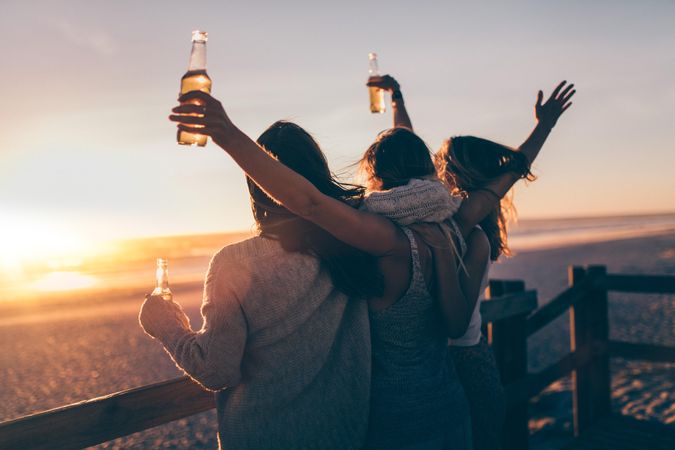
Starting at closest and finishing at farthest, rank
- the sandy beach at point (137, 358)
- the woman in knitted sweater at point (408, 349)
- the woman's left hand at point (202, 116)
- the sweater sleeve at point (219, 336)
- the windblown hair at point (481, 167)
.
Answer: the woman's left hand at point (202, 116) → the sweater sleeve at point (219, 336) → the woman in knitted sweater at point (408, 349) → the windblown hair at point (481, 167) → the sandy beach at point (137, 358)

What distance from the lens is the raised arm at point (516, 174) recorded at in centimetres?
221

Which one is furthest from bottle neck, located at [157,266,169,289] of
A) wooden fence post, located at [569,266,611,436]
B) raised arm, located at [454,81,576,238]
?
wooden fence post, located at [569,266,611,436]

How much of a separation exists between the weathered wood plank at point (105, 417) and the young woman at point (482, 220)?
1.07m

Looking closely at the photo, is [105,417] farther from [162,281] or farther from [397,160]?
[397,160]

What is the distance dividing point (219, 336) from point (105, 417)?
66 cm

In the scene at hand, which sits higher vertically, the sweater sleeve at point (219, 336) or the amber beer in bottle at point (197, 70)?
the amber beer in bottle at point (197, 70)

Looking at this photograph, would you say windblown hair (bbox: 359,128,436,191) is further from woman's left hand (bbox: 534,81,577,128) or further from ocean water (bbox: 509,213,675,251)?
ocean water (bbox: 509,213,675,251)

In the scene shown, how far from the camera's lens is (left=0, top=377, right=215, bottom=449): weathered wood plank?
1.72 m

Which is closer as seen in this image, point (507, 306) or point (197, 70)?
point (197, 70)

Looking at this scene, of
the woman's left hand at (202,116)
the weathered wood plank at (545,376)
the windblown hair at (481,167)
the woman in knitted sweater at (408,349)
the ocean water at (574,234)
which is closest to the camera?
the woman's left hand at (202,116)

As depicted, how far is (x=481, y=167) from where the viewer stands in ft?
8.30

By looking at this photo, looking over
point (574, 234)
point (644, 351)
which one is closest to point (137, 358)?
point (644, 351)

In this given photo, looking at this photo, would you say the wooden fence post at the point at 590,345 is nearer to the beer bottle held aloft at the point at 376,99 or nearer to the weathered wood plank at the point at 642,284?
the weathered wood plank at the point at 642,284

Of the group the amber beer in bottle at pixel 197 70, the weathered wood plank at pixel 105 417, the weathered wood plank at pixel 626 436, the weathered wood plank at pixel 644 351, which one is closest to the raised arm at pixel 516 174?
the amber beer in bottle at pixel 197 70
